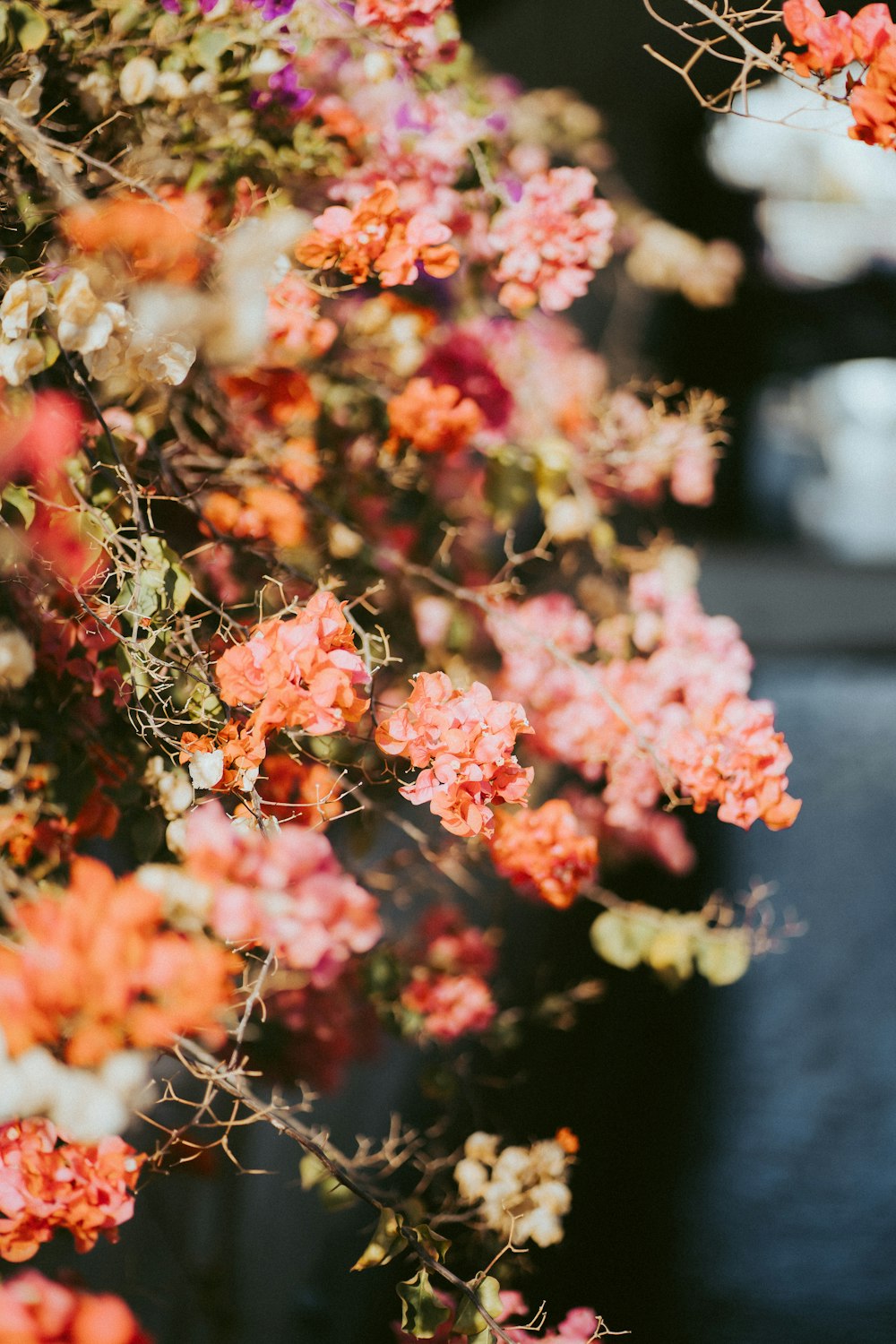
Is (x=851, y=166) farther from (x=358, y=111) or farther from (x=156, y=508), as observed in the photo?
(x=156, y=508)

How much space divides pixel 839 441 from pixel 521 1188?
517cm

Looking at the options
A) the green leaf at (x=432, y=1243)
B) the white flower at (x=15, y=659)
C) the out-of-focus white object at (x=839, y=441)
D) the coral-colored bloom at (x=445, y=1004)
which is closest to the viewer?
the green leaf at (x=432, y=1243)

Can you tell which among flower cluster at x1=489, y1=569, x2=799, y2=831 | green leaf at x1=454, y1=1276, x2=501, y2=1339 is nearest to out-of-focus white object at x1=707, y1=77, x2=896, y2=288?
flower cluster at x1=489, y1=569, x2=799, y2=831

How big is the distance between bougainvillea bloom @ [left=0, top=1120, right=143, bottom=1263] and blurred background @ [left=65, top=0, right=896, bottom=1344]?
294 mm

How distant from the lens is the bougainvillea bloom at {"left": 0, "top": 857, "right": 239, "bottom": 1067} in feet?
1.98

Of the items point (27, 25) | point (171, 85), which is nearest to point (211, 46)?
point (171, 85)

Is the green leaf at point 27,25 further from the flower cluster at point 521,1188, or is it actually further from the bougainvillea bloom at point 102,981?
the flower cluster at point 521,1188

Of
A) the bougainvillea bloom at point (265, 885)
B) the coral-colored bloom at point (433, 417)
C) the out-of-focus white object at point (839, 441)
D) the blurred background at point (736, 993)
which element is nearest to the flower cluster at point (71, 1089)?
the bougainvillea bloom at point (265, 885)

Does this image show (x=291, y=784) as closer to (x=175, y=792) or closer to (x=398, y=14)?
(x=175, y=792)

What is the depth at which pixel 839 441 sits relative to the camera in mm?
5547

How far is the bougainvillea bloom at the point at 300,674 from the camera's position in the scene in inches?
25.9

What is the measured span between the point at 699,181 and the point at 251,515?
4676 millimetres

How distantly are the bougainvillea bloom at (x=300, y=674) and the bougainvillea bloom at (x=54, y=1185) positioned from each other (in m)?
0.26

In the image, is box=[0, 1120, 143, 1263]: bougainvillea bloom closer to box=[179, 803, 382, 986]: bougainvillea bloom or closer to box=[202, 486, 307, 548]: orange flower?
box=[179, 803, 382, 986]: bougainvillea bloom
